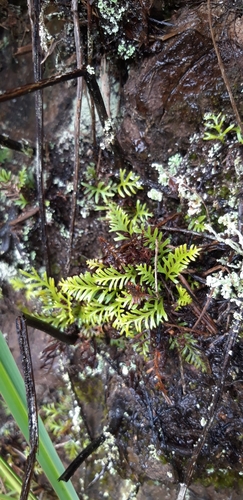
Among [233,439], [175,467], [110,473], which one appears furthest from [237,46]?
[110,473]

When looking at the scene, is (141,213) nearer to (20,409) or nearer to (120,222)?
(120,222)

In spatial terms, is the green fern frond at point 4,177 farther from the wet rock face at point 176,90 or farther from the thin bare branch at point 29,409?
the thin bare branch at point 29,409

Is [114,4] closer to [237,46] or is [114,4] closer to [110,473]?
[237,46]

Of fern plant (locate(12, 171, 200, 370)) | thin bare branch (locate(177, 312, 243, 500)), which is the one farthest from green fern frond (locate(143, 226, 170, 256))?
thin bare branch (locate(177, 312, 243, 500))

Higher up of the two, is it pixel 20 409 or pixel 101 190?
pixel 101 190

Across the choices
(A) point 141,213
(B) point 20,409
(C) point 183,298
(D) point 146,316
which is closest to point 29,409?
(B) point 20,409
